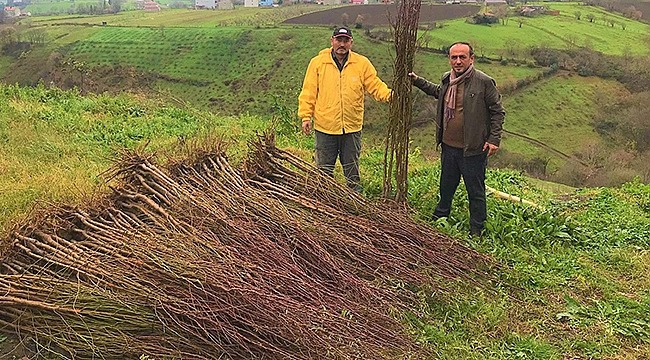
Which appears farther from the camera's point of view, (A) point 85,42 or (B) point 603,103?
(A) point 85,42

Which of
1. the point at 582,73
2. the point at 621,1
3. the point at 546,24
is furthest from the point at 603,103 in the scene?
the point at 621,1

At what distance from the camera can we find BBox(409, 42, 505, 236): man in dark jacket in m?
4.42

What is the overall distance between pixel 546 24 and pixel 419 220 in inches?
1846

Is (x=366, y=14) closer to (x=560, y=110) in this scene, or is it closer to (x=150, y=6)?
(x=560, y=110)

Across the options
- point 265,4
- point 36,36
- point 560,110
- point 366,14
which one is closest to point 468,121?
point 560,110

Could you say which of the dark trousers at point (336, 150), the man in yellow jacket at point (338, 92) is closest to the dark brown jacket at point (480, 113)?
the man in yellow jacket at point (338, 92)

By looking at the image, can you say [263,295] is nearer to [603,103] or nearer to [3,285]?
[3,285]

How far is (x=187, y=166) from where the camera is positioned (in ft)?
14.8

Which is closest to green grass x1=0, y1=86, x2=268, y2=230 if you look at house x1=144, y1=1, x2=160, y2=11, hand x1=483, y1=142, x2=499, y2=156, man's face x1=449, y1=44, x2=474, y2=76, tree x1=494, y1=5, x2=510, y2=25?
man's face x1=449, y1=44, x2=474, y2=76

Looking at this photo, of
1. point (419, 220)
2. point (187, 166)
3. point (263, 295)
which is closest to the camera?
point (263, 295)

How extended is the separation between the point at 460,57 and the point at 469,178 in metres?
1.02

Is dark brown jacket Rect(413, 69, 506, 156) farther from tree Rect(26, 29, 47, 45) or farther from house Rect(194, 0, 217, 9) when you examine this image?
house Rect(194, 0, 217, 9)

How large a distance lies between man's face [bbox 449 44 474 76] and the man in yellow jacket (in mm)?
647

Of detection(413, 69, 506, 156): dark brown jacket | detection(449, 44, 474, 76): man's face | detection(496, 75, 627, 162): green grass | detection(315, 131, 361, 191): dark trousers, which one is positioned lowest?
detection(496, 75, 627, 162): green grass
